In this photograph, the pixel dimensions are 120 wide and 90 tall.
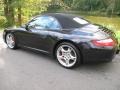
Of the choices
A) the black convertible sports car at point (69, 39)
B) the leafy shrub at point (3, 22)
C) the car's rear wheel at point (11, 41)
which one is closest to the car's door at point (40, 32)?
the black convertible sports car at point (69, 39)

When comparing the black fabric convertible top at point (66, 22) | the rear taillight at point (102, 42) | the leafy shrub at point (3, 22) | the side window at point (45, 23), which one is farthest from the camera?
the leafy shrub at point (3, 22)

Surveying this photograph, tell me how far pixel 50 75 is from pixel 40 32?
53.3 inches

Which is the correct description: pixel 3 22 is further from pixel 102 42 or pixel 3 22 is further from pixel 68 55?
pixel 102 42

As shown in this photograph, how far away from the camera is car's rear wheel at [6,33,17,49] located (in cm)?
631

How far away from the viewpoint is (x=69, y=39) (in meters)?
4.69

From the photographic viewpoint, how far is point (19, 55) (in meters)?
5.85

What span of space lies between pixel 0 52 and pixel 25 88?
8.68 feet

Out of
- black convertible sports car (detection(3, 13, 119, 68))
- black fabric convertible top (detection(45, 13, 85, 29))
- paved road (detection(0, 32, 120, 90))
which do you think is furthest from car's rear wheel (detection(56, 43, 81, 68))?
black fabric convertible top (detection(45, 13, 85, 29))

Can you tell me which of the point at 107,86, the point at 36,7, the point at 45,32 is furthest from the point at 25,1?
the point at 107,86

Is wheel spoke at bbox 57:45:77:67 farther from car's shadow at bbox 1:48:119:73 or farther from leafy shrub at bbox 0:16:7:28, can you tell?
leafy shrub at bbox 0:16:7:28

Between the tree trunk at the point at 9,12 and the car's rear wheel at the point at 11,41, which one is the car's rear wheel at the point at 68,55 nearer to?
the car's rear wheel at the point at 11,41

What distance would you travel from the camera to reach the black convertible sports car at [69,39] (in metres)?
4.46

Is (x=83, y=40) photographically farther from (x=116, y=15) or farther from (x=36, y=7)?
(x=116, y=15)

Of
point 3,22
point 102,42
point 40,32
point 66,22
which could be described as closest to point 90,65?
point 102,42
